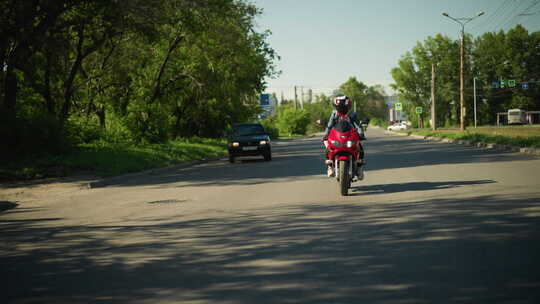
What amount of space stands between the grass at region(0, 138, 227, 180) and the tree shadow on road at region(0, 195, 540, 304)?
27.4ft

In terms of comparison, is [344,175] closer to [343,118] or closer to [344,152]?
[344,152]

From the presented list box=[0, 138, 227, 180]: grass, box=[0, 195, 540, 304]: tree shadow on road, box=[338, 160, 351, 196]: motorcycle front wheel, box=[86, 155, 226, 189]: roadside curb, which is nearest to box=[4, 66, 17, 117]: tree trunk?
box=[0, 138, 227, 180]: grass

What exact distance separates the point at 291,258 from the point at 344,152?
539cm

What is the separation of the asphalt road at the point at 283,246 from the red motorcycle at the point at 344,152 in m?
0.41

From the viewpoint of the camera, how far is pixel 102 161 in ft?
63.5

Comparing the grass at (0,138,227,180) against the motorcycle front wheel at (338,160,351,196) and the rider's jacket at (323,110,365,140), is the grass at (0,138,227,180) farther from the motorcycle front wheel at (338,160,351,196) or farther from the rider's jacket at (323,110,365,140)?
the motorcycle front wheel at (338,160,351,196)

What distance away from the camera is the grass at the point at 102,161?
16781 millimetres

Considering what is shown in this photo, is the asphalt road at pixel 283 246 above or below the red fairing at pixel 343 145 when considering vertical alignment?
below

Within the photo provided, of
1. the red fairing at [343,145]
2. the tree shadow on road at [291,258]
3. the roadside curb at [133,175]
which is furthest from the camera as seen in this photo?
the roadside curb at [133,175]

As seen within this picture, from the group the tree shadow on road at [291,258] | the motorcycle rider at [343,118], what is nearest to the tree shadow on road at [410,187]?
the motorcycle rider at [343,118]

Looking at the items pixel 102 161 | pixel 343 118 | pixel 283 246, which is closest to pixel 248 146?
pixel 102 161

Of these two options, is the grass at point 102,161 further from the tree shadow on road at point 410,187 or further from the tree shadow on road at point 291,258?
the tree shadow on road at point 410,187

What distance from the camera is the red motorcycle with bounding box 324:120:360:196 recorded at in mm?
10930

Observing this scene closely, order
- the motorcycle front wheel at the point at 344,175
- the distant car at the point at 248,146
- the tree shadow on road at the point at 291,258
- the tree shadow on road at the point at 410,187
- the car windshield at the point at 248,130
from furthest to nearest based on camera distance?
the car windshield at the point at 248,130
the distant car at the point at 248,146
the tree shadow on road at the point at 410,187
the motorcycle front wheel at the point at 344,175
the tree shadow on road at the point at 291,258
